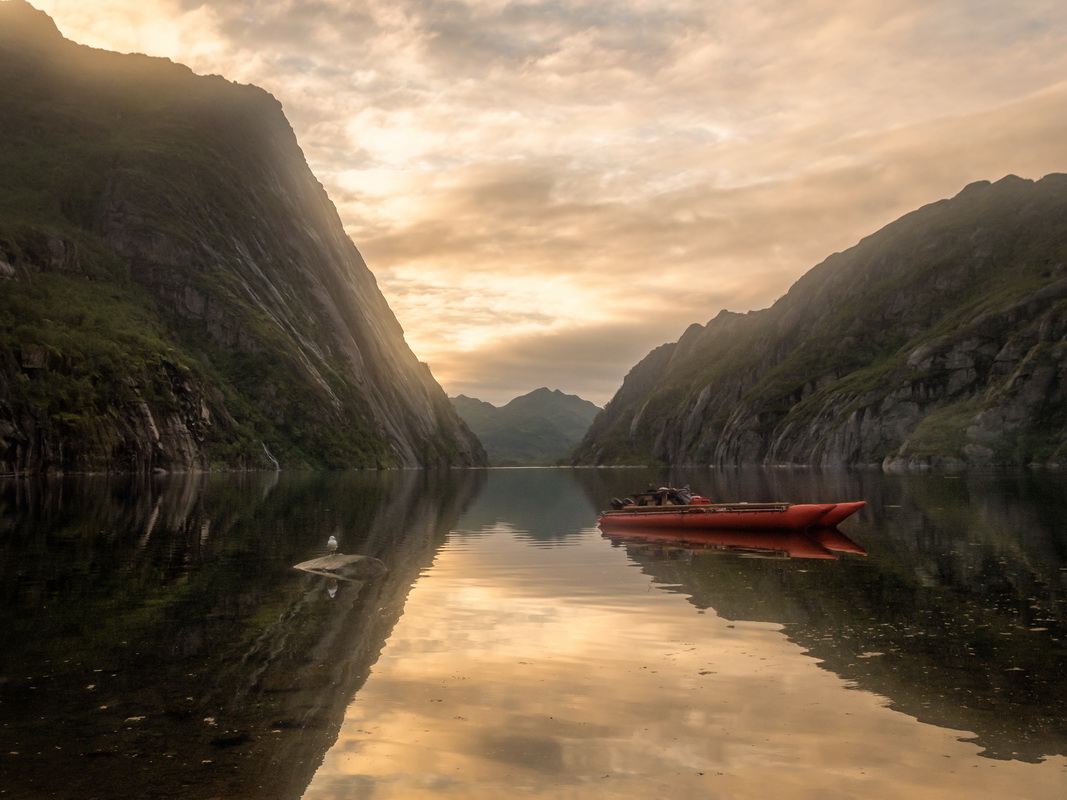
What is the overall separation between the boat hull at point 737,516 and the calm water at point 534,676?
8.66 m

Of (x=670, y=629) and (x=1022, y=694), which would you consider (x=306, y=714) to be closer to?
(x=670, y=629)

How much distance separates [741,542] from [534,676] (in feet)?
88.6

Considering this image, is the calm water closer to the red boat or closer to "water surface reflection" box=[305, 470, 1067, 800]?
"water surface reflection" box=[305, 470, 1067, 800]

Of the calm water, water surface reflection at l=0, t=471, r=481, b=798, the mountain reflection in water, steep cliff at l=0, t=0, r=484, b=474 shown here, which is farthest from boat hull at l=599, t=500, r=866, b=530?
steep cliff at l=0, t=0, r=484, b=474

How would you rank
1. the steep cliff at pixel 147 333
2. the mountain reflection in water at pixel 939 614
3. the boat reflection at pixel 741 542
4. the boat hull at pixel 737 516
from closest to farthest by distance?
the mountain reflection in water at pixel 939 614 → the boat reflection at pixel 741 542 → the boat hull at pixel 737 516 → the steep cliff at pixel 147 333

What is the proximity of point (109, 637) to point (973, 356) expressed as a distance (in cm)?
21226

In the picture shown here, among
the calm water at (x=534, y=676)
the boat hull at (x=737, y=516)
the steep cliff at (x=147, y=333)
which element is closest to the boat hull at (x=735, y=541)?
the boat hull at (x=737, y=516)

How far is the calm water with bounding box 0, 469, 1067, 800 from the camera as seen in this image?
35.2 ft

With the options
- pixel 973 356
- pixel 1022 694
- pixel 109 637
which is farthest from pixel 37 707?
pixel 973 356

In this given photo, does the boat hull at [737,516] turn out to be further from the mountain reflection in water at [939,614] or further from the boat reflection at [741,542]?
the mountain reflection in water at [939,614]

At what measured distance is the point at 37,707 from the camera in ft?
43.2

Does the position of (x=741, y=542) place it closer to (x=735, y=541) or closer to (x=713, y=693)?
(x=735, y=541)

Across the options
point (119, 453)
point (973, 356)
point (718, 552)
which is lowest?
point (718, 552)

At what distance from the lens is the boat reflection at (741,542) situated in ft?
116
